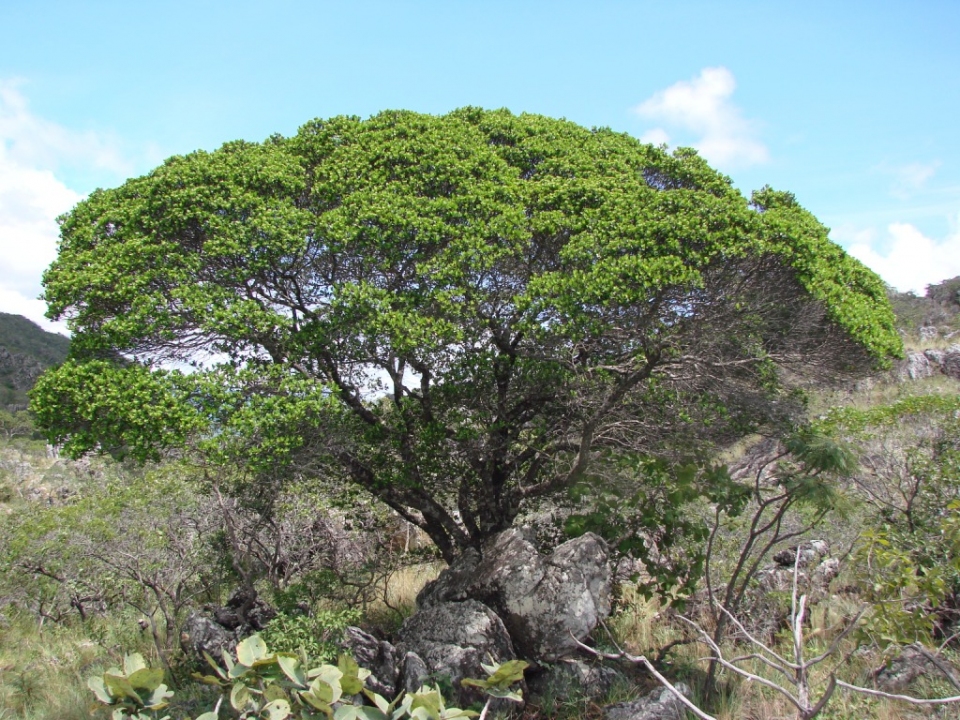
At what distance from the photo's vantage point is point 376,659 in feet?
23.5

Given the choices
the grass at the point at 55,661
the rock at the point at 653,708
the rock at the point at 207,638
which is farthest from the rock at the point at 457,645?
the grass at the point at 55,661

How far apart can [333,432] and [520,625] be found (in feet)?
8.87

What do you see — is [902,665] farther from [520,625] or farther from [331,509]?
[331,509]

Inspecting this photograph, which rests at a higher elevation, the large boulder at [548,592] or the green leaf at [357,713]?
the large boulder at [548,592]

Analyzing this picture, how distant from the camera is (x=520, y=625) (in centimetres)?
724

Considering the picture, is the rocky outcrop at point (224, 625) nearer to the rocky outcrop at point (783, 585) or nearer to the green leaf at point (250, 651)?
the green leaf at point (250, 651)

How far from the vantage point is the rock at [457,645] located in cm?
678

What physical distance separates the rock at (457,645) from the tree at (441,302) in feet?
5.28

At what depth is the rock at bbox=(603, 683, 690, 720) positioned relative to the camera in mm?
6062

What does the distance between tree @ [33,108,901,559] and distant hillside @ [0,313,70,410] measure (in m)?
31.8

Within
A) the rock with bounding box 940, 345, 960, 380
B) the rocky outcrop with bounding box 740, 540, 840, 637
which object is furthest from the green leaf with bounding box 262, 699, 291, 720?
the rock with bounding box 940, 345, 960, 380

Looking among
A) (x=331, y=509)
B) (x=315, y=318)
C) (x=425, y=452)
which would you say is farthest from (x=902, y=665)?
(x=331, y=509)

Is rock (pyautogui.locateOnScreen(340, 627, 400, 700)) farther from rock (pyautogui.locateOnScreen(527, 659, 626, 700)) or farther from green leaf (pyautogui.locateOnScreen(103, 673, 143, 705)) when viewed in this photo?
green leaf (pyautogui.locateOnScreen(103, 673, 143, 705))

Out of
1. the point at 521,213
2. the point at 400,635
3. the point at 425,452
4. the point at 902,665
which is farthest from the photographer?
the point at 425,452
